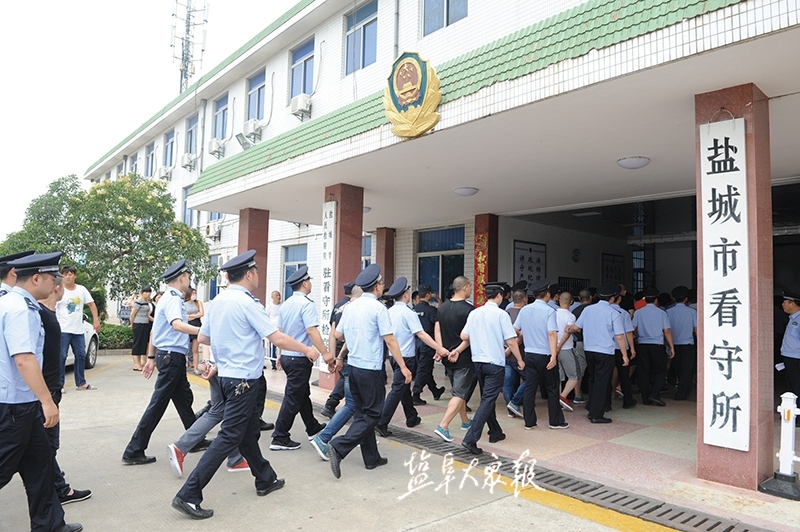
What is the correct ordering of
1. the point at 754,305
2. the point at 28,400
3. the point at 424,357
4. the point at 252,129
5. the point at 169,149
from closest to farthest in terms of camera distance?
1. the point at 28,400
2. the point at 754,305
3. the point at 424,357
4. the point at 252,129
5. the point at 169,149

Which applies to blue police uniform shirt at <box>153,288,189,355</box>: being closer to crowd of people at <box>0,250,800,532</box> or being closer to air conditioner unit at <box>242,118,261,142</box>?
crowd of people at <box>0,250,800,532</box>

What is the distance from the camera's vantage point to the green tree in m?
13.8

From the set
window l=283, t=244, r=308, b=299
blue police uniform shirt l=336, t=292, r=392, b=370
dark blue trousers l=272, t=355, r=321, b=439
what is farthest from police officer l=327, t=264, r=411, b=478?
window l=283, t=244, r=308, b=299

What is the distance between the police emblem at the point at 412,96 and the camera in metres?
6.40

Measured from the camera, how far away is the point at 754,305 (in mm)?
4480

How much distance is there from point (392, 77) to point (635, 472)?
5.13m

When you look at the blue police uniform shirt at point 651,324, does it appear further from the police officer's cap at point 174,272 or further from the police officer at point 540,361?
the police officer's cap at point 174,272

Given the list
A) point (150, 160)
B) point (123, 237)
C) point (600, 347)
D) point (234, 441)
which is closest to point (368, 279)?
point (234, 441)

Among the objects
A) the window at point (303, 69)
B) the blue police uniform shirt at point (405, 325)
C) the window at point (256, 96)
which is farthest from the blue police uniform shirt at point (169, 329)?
the window at point (256, 96)

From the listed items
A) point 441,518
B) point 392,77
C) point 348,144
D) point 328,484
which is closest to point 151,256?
point 348,144

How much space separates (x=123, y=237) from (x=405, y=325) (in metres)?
10.9

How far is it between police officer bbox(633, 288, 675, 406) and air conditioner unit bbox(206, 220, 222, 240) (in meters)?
13.2

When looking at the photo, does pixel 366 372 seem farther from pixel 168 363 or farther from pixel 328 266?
pixel 328 266

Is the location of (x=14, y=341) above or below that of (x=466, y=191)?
below
